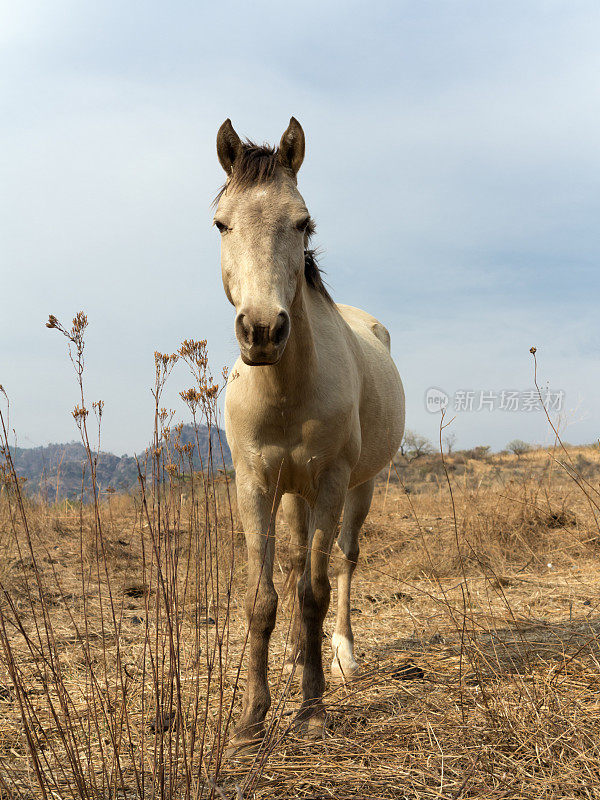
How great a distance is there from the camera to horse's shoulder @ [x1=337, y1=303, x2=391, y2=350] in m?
5.45

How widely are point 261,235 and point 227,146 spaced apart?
74 cm

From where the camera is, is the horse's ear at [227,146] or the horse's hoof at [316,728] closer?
the horse's hoof at [316,728]

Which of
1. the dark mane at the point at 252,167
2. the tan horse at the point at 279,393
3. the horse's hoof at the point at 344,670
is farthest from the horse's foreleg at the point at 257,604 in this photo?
the dark mane at the point at 252,167

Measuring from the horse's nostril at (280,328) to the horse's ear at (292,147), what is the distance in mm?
1094

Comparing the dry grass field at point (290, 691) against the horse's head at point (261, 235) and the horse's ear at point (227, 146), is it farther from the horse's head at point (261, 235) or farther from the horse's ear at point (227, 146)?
the horse's ear at point (227, 146)

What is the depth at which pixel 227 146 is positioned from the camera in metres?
2.99

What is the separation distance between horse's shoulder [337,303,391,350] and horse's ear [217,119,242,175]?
8.08ft

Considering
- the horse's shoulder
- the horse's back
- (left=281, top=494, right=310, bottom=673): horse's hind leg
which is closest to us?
(left=281, top=494, right=310, bottom=673): horse's hind leg

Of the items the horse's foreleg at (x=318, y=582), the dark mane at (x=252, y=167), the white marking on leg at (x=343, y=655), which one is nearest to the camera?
the dark mane at (x=252, y=167)

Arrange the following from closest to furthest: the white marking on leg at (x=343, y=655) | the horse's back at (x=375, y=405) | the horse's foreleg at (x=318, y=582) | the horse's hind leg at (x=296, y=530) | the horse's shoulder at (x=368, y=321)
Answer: the horse's foreleg at (x=318, y=582) < the horse's hind leg at (x=296, y=530) < the white marking on leg at (x=343, y=655) < the horse's back at (x=375, y=405) < the horse's shoulder at (x=368, y=321)

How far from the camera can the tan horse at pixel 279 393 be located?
2.51 m

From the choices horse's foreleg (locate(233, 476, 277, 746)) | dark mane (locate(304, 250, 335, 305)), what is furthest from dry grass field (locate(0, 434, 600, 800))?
dark mane (locate(304, 250, 335, 305))

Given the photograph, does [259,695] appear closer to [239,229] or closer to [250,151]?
[239,229]

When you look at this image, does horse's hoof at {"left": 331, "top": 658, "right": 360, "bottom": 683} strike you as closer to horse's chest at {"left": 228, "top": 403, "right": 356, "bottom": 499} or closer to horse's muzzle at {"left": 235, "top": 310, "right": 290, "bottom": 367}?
horse's chest at {"left": 228, "top": 403, "right": 356, "bottom": 499}
